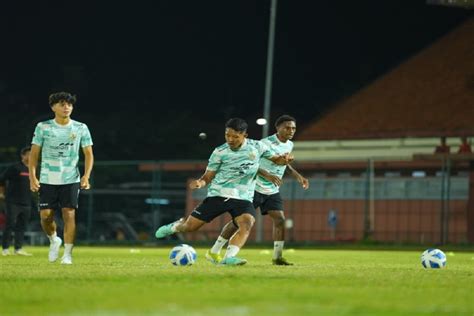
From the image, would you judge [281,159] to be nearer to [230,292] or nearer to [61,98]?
[61,98]

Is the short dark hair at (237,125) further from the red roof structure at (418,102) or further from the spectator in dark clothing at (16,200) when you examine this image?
the red roof structure at (418,102)

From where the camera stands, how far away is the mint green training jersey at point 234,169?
54.4 ft

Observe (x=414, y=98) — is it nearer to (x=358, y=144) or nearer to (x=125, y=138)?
(x=358, y=144)

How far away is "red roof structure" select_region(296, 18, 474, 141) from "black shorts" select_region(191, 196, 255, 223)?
28.6 meters

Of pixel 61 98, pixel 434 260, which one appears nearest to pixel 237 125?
pixel 61 98

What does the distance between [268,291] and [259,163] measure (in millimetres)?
6146

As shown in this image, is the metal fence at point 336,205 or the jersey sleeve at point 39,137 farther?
the metal fence at point 336,205

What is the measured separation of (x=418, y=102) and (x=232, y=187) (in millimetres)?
33282

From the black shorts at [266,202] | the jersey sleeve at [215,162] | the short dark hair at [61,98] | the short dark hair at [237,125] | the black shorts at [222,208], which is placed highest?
the short dark hair at [61,98]

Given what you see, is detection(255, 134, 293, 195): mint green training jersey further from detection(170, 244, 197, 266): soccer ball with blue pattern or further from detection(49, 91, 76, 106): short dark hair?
detection(49, 91, 76, 106): short dark hair

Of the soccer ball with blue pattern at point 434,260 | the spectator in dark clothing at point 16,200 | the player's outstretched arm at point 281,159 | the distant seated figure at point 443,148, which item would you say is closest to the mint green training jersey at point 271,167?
the player's outstretched arm at point 281,159

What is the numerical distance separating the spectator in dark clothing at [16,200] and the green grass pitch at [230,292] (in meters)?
9.52

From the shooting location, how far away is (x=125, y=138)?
72.4 meters

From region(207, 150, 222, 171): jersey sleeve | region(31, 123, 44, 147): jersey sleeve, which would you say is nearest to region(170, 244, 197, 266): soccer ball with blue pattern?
region(207, 150, 222, 171): jersey sleeve
